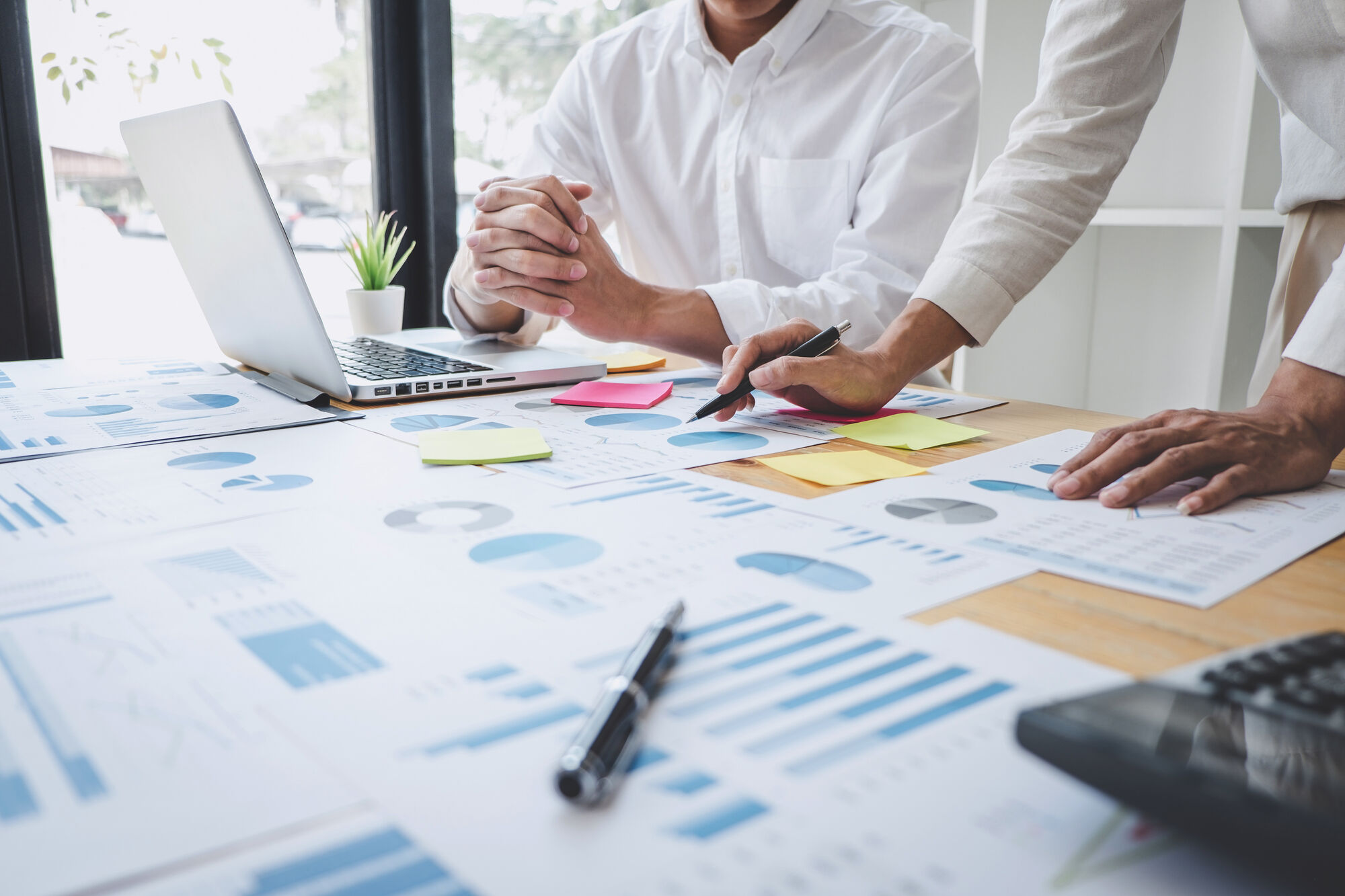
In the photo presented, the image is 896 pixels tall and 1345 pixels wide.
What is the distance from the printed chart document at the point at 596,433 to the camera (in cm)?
75

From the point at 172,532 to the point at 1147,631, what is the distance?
0.55 metres

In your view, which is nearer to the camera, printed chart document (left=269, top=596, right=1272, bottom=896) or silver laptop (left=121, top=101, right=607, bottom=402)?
printed chart document (left=269, top=596, right=1272, bottom=896)

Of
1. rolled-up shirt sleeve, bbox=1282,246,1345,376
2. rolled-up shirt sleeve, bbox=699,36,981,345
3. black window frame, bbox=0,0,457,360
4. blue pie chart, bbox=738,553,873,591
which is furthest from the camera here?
black window frame, bbox=0,0,457,360

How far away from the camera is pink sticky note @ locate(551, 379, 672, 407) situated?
1.00m

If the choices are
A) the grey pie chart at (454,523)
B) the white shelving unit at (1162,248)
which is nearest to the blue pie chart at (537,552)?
the grey pie chart at (454,523)

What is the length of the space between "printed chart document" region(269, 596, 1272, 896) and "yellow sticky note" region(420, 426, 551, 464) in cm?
34

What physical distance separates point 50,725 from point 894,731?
319 millimetres

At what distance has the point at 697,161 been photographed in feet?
4.97

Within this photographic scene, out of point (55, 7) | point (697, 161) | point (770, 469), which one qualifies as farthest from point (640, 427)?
point (55, 7)

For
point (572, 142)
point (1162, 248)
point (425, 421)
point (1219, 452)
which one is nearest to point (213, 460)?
point (425, 421)

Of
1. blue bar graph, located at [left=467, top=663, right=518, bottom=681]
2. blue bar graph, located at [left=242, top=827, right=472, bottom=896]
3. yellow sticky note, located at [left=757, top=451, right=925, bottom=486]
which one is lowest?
blue bar graph, located at [left=242, top=827, right=472, bottom=896]

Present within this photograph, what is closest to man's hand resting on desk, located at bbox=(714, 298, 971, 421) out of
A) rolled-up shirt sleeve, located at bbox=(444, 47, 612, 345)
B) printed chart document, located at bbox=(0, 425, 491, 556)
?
printed chart document, located at bbox=(0, 425, 491, 556)

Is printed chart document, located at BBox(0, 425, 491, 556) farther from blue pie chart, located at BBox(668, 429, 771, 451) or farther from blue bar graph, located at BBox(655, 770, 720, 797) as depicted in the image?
blue bar graph, located at BBox(655, 770, 720, 797)

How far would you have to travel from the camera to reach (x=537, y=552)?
0.55 m
